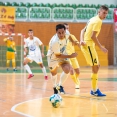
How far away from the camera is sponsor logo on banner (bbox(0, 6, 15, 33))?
27548 millimetres

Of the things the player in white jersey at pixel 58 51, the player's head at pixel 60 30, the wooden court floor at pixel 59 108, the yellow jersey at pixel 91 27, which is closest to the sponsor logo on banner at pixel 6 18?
the wooden court floor at pixel 59 108

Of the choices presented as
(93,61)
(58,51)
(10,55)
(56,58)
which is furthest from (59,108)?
(10,55)

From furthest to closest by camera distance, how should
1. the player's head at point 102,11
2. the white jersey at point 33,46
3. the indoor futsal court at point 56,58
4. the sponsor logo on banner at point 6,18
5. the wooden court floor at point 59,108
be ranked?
the sponsor logo on banner at point 6,18 → the white jersey at point 33,46 → the player's head at point 102,11 → the indoor futsal court at point 56,58 → the wooden court floor at point 59,108

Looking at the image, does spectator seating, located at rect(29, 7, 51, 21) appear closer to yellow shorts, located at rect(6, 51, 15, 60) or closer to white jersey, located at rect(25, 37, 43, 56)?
yellow shorts, located at rect(6, 51, 15, 60)

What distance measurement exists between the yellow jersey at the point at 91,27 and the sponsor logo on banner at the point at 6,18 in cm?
1844

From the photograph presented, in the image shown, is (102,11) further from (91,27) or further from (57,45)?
(57,45)

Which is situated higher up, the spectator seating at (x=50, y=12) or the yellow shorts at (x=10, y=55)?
the spectator seating at (x=50, y=12)

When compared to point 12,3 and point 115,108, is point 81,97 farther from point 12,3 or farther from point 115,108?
point 12,3

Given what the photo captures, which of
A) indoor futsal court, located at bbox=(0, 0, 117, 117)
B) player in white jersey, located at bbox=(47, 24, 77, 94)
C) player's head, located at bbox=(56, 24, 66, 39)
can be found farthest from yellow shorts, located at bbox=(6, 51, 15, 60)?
player's head, located at bbox=(56, 24, 66, 39)

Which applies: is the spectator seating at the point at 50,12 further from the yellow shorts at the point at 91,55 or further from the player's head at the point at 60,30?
the player's head at the point at 60,30

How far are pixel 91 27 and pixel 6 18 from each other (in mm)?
18730

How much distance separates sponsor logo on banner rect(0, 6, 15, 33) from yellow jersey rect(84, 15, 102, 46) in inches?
726

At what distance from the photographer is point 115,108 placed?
7531mm

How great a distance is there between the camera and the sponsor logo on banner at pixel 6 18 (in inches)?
1085
